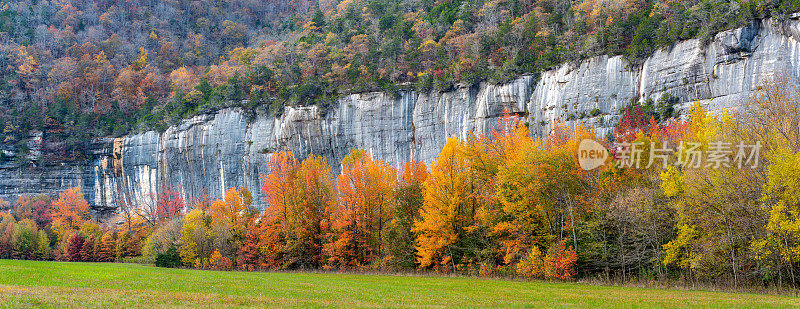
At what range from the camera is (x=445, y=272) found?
99.2ft

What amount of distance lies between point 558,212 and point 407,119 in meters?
29.6

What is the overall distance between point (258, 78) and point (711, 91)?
48.9 metres

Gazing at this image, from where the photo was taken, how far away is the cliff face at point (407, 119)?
3744 centimetres

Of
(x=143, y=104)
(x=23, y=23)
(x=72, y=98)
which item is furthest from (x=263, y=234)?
(x=23, y=23)

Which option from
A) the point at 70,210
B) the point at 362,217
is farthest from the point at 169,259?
the point at 70,210

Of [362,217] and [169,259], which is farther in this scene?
[169,259]

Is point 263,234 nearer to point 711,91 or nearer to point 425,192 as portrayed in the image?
point 425,192

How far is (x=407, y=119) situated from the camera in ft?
181

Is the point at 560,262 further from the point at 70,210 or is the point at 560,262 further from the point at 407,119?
the point at 70,210

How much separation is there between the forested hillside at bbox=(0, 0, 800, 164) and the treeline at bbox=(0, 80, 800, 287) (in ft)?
32.3

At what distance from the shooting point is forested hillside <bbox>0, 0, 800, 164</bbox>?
4756 cm

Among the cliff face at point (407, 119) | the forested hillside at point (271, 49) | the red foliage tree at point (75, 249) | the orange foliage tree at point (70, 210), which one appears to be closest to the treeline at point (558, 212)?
the cliff face at point (407, 119)

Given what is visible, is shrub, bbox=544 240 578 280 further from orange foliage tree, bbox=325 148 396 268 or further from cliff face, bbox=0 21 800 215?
cliff face, bbox=0 21 800 215

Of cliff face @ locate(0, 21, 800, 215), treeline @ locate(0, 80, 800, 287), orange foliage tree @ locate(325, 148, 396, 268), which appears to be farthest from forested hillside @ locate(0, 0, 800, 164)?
orange foliage tree @ locate(325, 148, 396, 268)
